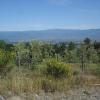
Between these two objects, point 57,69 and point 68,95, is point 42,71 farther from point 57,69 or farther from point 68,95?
point 68,95

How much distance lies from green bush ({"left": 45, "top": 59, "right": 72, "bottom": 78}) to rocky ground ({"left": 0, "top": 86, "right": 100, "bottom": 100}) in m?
2.10

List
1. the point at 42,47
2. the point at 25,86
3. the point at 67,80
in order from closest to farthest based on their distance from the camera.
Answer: the point at 25,86 → the point at 67,80 → the point at 42,47

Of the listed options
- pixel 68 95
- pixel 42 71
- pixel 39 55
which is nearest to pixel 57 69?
pixel 42 71

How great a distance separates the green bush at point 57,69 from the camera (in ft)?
37.7

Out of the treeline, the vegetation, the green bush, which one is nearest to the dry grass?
the vegetation

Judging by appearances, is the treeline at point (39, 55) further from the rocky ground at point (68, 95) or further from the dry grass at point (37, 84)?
the rocky ground at point (68, 95)

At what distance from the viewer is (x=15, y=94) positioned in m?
8.77

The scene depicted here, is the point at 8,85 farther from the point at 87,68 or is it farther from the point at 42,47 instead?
the point at 42,47

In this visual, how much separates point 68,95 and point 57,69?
10.5 ft

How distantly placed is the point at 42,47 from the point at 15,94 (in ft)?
37.5

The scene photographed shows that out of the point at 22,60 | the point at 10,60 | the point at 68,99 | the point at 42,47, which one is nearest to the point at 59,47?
the point at 42,47

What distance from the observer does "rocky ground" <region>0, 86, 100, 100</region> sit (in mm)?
8500

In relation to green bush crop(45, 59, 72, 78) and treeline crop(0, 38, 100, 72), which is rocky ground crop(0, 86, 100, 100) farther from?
treeline crop(0, 38, 100, 72)

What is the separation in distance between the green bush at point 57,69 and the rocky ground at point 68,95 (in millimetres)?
2098
